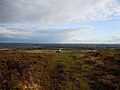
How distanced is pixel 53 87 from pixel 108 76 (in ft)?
27.9

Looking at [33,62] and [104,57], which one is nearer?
[33,62]

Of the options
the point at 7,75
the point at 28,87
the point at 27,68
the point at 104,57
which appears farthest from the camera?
the point at 104,57

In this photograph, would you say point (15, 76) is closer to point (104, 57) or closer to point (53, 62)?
point (53, 62)

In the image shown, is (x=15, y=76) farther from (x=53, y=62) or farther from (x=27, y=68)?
(x=53, y=62)

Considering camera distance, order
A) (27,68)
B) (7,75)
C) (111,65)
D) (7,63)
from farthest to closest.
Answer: (111,65)
(7,63)
(27,68)
(7,75)

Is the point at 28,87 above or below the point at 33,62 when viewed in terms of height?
below

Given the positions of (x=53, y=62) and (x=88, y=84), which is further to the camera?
(x=53, y=62)

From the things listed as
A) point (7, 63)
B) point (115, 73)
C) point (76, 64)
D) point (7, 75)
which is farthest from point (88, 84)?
point (7, 63)

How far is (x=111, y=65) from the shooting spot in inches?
1469

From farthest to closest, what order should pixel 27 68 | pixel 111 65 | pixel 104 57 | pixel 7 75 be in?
pixel 104 57
pixel 111 65
pixel 27 68
pixel 7 75

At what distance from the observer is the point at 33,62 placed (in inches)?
1415

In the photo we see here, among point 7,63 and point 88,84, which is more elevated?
point 7,63

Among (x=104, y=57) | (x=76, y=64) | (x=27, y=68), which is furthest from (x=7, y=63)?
(x=104, y=57)

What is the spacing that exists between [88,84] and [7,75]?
10.6 metres
